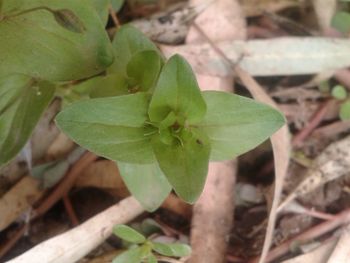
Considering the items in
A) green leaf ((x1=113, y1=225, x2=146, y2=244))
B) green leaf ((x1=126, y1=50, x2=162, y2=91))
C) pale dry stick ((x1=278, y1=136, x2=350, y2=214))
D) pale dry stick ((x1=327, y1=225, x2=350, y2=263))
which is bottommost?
pale dry stick ((x1=327, y1=225, x2=350, y2=263))

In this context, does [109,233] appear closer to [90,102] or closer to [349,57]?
[90,102]

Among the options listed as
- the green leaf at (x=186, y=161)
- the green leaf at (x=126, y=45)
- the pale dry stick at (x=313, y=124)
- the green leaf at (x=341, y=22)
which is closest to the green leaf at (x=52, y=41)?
the green leaf at (x=126, y=45)

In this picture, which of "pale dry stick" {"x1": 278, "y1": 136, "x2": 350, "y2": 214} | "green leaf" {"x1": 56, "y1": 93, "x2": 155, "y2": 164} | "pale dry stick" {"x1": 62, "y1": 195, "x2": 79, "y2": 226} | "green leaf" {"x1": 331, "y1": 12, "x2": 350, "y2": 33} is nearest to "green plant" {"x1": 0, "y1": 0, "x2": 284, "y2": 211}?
"green leaf" {"x1": 56, "y1": 93, "x2": 155, "y2": 164}

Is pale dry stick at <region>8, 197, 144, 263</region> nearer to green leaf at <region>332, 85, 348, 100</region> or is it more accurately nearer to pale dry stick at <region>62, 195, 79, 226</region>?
pale dry stick at <region>62, 195, 79, 226</region>

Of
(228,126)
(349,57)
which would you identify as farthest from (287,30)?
(228,126)

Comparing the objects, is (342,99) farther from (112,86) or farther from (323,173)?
(112,86)

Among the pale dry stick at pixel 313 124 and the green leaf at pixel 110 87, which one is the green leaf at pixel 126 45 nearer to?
the green leaf at pixel 110 87
